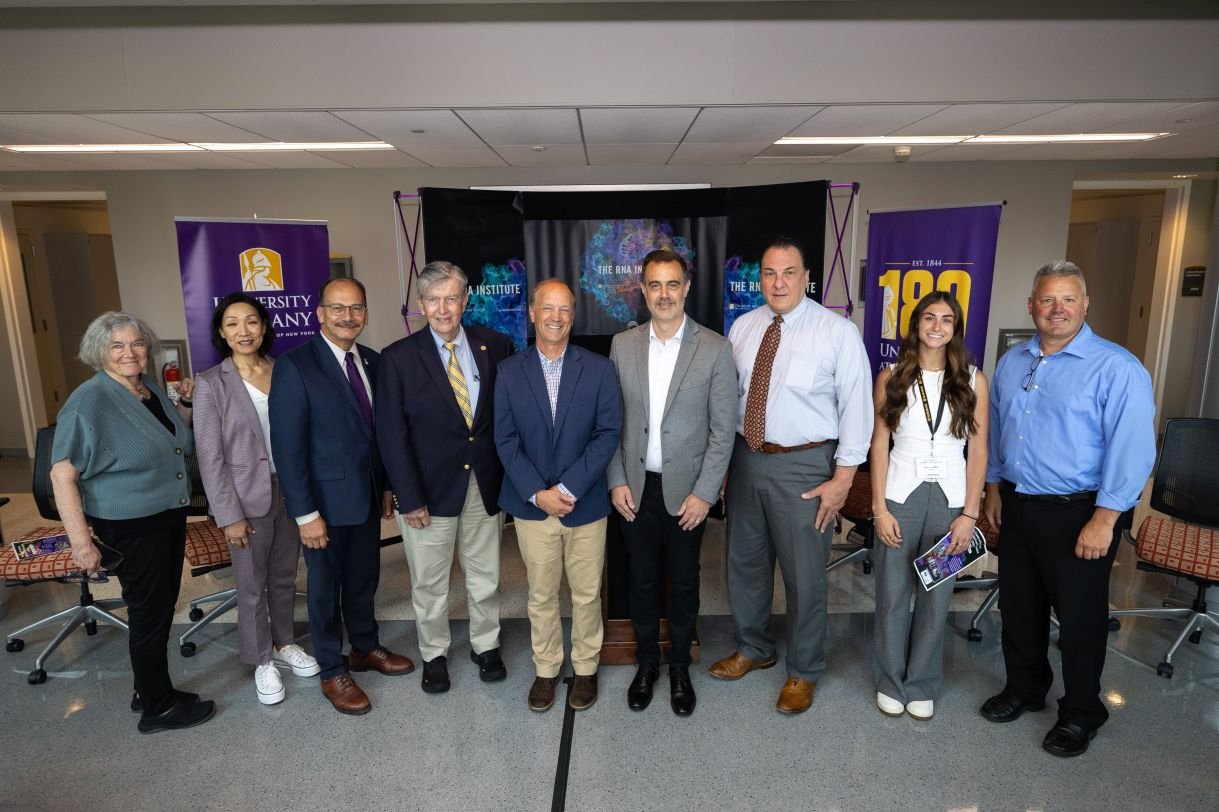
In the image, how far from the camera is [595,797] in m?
2.33

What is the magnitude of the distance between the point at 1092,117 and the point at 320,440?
17.2 ft

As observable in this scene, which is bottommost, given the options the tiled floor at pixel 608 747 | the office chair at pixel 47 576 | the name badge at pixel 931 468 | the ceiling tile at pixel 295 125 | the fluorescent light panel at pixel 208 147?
the tiled floor at pixel 608 747

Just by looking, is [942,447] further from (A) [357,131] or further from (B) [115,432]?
(A) [357,131]

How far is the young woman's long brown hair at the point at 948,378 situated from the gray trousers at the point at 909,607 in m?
0.27

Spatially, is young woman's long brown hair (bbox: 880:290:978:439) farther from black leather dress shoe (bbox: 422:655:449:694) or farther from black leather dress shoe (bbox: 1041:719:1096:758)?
black leather dress shoe (bbox: 422:655:449:694)

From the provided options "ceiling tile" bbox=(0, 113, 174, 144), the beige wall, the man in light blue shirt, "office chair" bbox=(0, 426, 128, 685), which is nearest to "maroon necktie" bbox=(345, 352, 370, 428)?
"office chair" bbox=(0, 426, 128, 685)

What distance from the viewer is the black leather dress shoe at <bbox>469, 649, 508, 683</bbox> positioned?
301 centimetres

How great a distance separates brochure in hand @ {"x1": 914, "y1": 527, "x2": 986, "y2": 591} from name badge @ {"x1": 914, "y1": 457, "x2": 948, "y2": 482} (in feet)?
0.75

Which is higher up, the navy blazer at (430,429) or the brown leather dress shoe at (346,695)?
the navy blazer at (430,429)

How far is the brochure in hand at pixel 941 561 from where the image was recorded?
2.56 metres

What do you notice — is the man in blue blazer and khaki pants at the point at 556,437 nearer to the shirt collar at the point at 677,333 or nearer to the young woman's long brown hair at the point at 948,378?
the shirt collar at the point at 677,333

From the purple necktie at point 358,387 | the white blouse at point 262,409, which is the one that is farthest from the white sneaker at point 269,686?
the purple necktie at point 358,387

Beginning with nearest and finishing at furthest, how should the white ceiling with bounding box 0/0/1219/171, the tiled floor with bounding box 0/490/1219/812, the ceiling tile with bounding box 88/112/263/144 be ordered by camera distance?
1. the tiled floor with bounding box 0/490/1219/812
2. the white ceiling with bounding box 0/0/1219/171
3. the ceiling tile with bounding box 88/112/263/144

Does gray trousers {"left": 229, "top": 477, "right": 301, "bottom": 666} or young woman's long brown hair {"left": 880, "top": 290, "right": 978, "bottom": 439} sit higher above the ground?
young woman's long brown hair {"left": 880, "top": 290, "right": 978, "bottom": 439}
